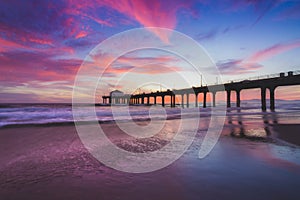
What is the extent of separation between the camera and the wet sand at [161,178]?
3.09 meters

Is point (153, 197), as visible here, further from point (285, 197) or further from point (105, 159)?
point (105, 159)

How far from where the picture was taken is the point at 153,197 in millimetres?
2988

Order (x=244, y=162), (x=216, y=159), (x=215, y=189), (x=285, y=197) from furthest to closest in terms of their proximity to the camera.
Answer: (x=216, y=159)
(x=244, y=162)
(x=215, y=189)
(x=285, y=197)

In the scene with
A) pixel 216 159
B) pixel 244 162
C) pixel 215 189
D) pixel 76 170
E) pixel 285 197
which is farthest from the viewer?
pixel 216 159

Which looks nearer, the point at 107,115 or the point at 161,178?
the point at 161,178

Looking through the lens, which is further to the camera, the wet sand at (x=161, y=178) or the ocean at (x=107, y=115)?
the ocean at (x=107, y=115)

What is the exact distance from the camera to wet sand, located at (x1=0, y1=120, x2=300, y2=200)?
Result: 3.09 meters

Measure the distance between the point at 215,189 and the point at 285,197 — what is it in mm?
1081

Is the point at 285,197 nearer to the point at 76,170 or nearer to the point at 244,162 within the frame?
the point at 244,162

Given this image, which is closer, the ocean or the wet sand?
the wet sand

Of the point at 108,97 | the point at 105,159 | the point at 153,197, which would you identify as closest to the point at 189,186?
the point at 153,197

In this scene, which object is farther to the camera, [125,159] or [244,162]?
[125,159]

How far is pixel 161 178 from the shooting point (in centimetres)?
381

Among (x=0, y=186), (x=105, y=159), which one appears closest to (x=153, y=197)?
(x=105, y=159)
